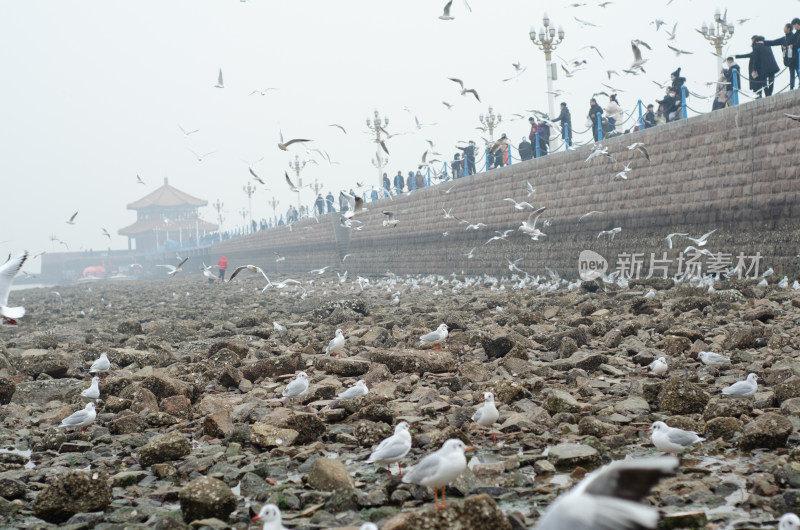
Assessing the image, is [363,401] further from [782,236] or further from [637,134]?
[637,134]

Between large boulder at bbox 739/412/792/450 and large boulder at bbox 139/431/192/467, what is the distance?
350 cm

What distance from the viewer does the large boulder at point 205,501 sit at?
10.9ft

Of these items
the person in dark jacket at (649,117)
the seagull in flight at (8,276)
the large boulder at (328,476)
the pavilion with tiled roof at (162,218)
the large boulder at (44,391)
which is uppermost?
the pavilion with tiled roof at (162,218)

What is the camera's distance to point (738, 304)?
9008 mm

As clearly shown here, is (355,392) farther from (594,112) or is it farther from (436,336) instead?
(594,112)

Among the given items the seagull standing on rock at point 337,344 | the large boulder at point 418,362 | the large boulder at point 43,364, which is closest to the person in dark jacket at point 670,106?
the seagull standing on rock at point 337,344

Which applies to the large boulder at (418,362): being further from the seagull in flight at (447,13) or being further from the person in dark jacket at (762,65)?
the person in dark jacket at (762,65)

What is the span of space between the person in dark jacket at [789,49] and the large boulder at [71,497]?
40.6 feet

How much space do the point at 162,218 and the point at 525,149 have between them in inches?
3724

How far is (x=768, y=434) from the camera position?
382 centimetres

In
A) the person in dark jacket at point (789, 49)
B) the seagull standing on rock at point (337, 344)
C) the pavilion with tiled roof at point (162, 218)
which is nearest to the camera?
the seagull standing on rock at point (337, 344)

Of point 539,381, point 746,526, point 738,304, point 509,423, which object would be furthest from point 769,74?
point 746,526

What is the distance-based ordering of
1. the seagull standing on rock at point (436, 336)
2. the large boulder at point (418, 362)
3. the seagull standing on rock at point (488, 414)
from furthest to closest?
1. the seagull standing on rock at point (436, 336)
2. the large boulder at point (418, 362)
3. the seagull standing on rock at point (488, 414)

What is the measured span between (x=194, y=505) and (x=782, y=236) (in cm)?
1169
